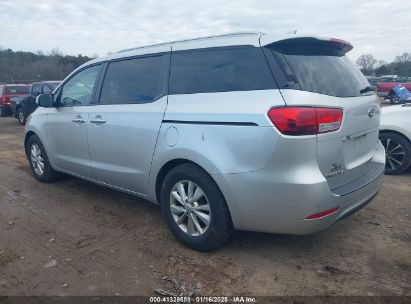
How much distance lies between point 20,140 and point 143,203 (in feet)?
24.8

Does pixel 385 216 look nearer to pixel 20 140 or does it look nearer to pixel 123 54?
pixel 123 54

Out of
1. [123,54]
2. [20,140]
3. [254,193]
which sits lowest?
[20,140]

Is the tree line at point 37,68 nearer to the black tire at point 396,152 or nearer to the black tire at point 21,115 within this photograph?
the black tire at point 21,115

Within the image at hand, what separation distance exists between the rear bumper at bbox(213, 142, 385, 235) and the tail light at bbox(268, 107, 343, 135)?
0.32 metres

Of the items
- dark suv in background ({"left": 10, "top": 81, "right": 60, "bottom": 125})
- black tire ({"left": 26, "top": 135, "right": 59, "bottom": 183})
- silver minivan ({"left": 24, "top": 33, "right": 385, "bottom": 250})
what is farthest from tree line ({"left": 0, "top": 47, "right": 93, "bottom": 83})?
silver minivan ({"left": 24, "top": 33, "right": 385, "bottom": 250})

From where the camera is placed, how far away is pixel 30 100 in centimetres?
1437

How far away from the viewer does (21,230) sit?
3.98 meters

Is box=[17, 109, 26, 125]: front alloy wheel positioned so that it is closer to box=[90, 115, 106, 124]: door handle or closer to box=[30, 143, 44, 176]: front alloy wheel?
box=[30, 143, 44, 176]: front alloy wheel

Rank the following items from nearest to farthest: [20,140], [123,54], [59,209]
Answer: [123,54], [59,209], [20,140]

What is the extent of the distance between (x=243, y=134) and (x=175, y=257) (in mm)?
1314

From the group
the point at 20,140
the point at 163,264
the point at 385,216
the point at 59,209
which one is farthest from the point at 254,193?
the point at 20,140

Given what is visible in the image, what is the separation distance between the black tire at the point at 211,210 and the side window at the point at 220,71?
2.46 feet

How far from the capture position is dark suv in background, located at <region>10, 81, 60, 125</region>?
47.2ft

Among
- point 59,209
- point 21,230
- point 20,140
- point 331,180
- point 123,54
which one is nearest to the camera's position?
point 331,180
